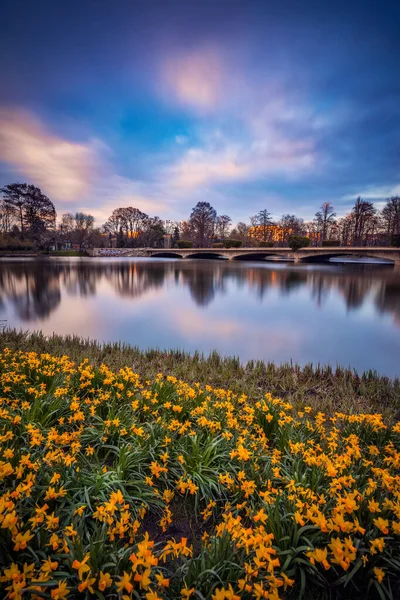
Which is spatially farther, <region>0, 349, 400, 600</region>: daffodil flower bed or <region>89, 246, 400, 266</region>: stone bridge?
<region>89, 246, 400, 266</region>: stone bridge

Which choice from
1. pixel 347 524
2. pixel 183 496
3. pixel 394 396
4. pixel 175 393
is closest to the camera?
pixel 347 524

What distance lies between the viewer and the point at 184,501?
103 inches

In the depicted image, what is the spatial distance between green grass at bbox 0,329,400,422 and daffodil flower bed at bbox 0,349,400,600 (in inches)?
35.1

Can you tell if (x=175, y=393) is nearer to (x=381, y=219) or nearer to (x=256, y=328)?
(x=256, y=328)

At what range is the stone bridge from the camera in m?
44.6

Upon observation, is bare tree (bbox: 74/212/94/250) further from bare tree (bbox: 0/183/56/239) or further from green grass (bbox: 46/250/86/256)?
bare tree (bbox: 0/183/56/239)

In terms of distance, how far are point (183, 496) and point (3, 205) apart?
7996cm

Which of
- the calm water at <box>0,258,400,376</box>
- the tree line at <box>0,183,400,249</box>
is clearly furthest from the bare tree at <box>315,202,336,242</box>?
the calm water at <box>0,258,400,376</box>

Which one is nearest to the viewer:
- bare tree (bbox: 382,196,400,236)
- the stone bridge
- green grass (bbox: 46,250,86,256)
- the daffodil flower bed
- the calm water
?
the daffodil flower bed

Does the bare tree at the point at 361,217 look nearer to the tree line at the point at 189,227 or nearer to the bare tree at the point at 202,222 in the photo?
the tree line at the point at 189,227

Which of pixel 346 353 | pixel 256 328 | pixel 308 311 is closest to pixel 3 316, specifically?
pixel 256 328

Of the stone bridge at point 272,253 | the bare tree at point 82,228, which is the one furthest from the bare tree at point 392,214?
the bare tree at point 82,228

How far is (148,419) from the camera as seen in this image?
Result: 12.4 feet

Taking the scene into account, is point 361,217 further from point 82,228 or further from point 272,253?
point 82,228
